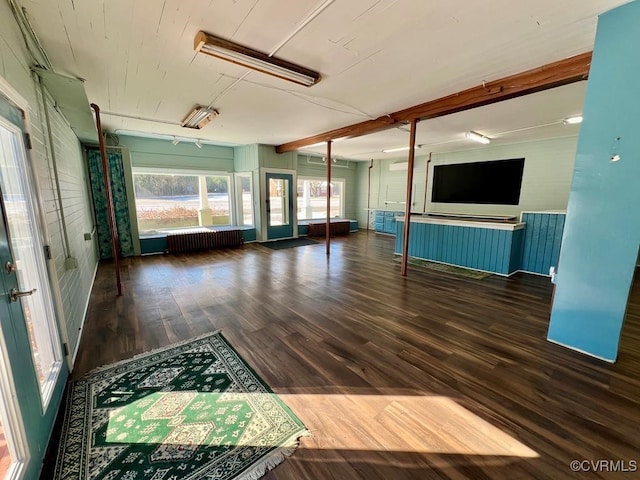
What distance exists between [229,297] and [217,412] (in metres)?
2.09

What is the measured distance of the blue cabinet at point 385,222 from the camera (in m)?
9.55

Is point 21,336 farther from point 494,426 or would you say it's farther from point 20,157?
point 494,426

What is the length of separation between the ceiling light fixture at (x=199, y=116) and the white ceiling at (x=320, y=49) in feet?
0.43

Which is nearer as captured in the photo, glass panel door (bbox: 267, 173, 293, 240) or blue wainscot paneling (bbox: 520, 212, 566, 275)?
blue wainscot paneling (bbox: 520, 212, 566, 275)

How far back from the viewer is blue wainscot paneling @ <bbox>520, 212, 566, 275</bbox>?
4.62m

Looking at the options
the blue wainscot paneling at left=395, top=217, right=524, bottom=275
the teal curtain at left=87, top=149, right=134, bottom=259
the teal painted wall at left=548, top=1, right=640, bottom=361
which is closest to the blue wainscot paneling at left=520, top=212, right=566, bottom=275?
the blue wainscot paneling at left=395, top=217, right=524, bottom=275

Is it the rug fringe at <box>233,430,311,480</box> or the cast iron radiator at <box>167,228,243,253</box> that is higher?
the cast iron radiator at <box>167,228,243,253</box>

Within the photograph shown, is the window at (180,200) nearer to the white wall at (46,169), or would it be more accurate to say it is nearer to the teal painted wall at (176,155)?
the teal painted wall at (176,155)

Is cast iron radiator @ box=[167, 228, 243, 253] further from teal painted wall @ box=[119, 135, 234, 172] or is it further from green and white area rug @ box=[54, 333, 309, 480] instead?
green and white area rug @ box=[54, 333, 309, 480]

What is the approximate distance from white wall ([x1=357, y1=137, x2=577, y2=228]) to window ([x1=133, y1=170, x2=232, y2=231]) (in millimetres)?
6025

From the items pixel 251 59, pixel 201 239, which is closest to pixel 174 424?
pixel 251 59

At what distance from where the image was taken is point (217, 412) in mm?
1787

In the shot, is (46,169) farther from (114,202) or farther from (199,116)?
(114,202)

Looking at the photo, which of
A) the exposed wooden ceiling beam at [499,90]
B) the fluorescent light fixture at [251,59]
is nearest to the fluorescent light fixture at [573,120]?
the exposed wooden ceiling beam at [499,90]
